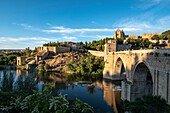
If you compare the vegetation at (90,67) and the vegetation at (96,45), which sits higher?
the vegetation at (96,45)

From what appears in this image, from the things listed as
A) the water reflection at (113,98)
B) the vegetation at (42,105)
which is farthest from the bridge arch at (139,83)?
the vegetation at (42,105)

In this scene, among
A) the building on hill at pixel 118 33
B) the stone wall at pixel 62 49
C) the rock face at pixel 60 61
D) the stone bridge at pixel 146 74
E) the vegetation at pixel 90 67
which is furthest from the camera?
the building on hill at pixel 118 33

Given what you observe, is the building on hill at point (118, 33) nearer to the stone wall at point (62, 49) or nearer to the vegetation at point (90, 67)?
the stone wall at point (62, 49)

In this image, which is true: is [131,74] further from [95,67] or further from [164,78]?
[95,67]

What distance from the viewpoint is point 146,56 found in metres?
18.9

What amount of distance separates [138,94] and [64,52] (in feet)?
161

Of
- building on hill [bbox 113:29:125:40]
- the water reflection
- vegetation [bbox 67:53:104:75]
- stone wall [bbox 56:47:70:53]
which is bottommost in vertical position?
the water reflection

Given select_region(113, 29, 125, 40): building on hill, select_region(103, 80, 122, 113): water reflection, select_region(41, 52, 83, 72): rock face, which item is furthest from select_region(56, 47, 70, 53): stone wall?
select_region(103, 80, 122, 113): water reflection

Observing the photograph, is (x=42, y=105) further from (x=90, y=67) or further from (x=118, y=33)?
(x=118, y=33)

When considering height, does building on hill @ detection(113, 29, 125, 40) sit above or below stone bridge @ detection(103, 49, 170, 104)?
above

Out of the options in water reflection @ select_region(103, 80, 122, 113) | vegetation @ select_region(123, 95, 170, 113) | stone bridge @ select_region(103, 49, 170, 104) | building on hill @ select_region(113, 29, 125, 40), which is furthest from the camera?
building on hill @ select_region(113, 29, 125, 40)

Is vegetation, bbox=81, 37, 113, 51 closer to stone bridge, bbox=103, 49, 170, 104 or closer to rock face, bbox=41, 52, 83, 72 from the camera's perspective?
rock face, bbox=41, 52, 83, 72

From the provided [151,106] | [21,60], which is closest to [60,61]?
[21,60]

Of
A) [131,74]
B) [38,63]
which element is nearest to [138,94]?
[131,74]
